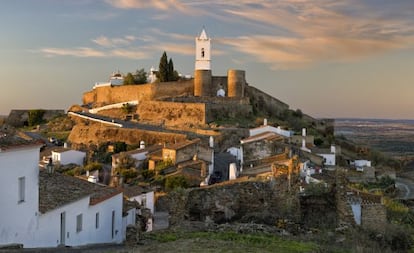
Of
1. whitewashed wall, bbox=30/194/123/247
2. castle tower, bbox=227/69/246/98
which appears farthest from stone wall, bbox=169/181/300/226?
castle tower, bbox=227/69/246/98

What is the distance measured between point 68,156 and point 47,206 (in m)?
28.9

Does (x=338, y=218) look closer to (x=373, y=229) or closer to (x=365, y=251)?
(x=373, y=229)

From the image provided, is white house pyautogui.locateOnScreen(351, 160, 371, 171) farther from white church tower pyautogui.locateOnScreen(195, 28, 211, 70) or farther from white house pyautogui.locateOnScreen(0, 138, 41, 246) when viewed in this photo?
white house pyautogui.locateOnScreen(0, 138, 41, 246)

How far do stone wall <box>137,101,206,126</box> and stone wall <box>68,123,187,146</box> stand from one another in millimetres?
5337

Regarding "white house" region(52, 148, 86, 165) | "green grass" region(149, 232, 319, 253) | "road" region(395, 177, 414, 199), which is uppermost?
"green grass" region(149, 232, 319, 253)

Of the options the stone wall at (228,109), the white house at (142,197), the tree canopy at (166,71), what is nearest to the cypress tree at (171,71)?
the tree canopy at (166,71)

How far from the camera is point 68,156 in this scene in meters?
41.1

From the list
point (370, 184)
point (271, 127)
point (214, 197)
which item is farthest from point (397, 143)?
point (214, 197)

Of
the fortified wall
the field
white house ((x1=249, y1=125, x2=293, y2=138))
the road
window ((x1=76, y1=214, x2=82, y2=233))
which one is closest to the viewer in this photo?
window ((x1=76, y1=214, x2=82, y2=233))

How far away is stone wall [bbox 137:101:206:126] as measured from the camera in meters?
53.5

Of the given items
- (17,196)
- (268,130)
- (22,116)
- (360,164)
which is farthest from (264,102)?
(17,196)

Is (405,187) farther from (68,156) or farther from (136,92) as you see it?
(136,92)

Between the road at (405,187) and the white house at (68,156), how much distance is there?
73.2 ft

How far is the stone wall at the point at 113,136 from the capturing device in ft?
153
